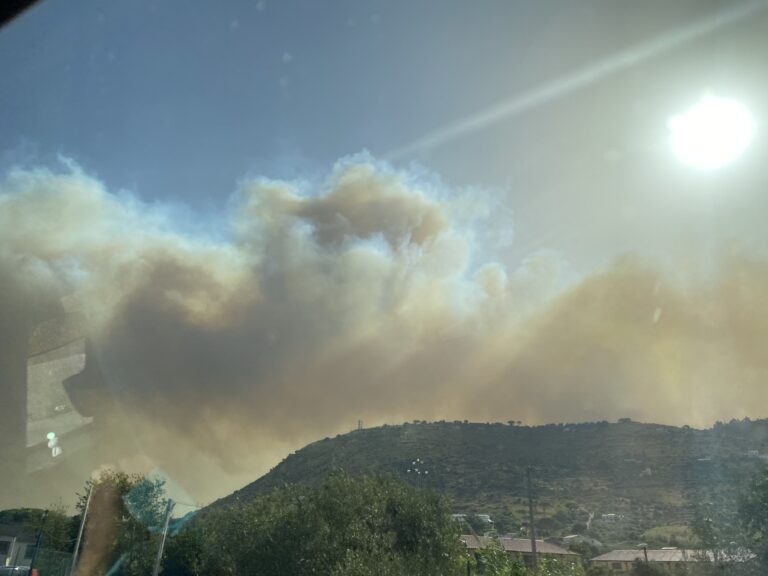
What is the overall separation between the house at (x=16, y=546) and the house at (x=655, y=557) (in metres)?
51.4

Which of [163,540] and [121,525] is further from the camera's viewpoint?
[121,525]

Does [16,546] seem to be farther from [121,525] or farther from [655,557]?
[655,557]

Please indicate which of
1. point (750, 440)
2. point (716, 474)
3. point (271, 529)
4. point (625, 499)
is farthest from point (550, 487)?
point (271, 529)

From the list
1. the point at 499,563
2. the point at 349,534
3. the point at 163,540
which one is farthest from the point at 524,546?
the point at 499,563

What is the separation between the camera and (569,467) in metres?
84.2

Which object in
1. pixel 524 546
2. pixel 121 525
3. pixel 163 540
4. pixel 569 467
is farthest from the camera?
pixel 569 467

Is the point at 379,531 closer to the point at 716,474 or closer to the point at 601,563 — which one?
the point at 601,563

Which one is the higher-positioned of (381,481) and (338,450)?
(338,450)

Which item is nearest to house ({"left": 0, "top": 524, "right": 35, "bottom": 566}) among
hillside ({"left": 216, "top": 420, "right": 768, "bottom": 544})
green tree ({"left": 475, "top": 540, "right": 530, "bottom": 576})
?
hillside ({"left": 216, "top": 420, "right": 768, "bottom": 544})

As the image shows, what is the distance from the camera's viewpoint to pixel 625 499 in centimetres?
7100

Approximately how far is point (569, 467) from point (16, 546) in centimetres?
6128

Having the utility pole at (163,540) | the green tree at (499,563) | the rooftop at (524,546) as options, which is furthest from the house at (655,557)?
the utility pole at (163,540)

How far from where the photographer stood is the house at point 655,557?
4175cm

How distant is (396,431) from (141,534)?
59554mm
